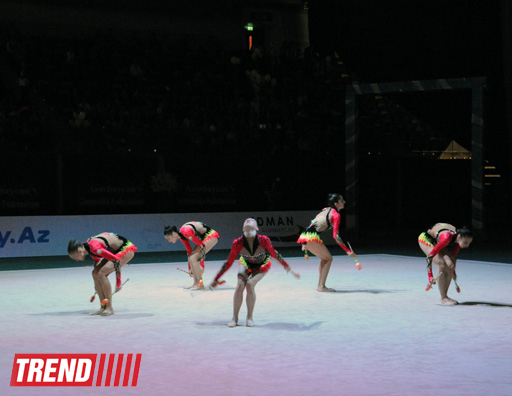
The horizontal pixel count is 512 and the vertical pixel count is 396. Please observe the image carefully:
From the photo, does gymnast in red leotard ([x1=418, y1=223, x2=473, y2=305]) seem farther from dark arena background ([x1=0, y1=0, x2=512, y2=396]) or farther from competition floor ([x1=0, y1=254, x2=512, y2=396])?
dark arena background ([x1=0, y1=0, x2=512, y2=396])

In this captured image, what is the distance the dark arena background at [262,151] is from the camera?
13.0m

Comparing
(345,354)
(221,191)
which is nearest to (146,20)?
(221,191)

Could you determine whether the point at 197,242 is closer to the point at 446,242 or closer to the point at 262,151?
the point at 446,242

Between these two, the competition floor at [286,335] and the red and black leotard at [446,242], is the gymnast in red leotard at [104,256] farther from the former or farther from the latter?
the red and black leotard at [446,242]

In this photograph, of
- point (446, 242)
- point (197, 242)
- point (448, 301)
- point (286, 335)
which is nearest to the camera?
point (286, 335)

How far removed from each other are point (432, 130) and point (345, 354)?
26.9 meters

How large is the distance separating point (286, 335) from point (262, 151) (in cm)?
1895

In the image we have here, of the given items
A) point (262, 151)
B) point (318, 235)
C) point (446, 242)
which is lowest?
point (318, 235)

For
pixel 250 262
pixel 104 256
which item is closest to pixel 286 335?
pixel 250 262

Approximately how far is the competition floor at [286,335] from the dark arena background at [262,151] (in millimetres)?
85

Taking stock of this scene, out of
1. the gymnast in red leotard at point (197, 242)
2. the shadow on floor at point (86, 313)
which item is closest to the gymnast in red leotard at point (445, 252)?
the shadow on floor at point (86, 313)

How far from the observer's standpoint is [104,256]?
12.5 metres

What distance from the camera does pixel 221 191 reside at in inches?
1127

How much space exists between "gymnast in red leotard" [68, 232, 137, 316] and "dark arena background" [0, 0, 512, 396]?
1.74 ft
